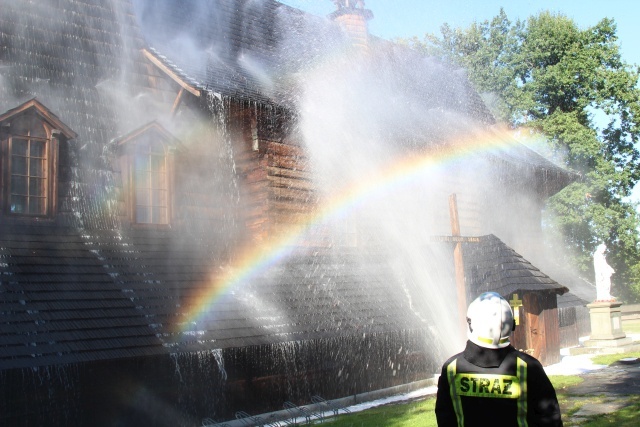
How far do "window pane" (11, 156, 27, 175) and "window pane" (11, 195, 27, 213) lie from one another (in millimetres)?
422

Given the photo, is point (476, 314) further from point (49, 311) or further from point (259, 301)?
point (259, 301)

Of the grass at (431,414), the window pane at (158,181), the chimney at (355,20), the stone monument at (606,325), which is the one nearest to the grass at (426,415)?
the grass at (431,414)

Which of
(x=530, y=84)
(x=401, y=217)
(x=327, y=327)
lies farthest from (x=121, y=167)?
(x=530, y=84)

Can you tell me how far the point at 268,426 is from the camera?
37.1ft

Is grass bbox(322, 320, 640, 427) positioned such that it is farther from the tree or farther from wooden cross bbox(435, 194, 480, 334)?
the tree

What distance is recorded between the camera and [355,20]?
769 inches

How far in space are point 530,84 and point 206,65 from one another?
1028 inches

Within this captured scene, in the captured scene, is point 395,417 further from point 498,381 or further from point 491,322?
point 491,322

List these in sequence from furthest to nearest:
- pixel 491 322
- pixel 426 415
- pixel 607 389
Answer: pixel 607 389 → pixel 426 415 → pixel 491 322

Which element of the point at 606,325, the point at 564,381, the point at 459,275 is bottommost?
the point at 564,381

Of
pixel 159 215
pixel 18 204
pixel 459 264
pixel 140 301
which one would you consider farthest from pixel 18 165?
pixel 459 264

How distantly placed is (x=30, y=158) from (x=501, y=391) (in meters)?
9.44

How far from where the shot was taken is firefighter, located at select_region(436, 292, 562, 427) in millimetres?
3713

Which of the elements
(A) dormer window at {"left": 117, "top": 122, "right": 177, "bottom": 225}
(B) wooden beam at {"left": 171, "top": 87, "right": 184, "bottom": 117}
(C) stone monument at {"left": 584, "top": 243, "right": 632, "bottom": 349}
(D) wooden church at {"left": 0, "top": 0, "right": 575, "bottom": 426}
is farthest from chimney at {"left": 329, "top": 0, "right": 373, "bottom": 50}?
(C) stone monument at {"left": 584, "top": 243, "right": 632, "bottom": 349}
